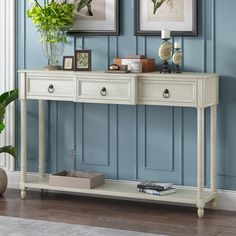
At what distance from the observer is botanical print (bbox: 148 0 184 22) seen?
509 centimetres

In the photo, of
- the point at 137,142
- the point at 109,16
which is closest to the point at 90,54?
the point at 109,16

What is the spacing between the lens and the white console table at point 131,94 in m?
4.81

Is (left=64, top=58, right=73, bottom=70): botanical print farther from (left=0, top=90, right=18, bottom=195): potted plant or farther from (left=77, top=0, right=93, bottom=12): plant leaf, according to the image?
(left=0, top=90, right=18, bottom=195): potted plant

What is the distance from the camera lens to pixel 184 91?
4809 millimetres

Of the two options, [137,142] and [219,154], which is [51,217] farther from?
[219,154]

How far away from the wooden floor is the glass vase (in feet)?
3.19

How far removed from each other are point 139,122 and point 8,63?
1.17 meters

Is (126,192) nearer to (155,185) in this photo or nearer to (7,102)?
(155,185)

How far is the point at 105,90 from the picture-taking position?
5.02 meters

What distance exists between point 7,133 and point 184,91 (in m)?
1.64

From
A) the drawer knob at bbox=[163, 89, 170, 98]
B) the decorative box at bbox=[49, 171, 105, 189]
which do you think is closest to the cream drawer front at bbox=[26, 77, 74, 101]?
the decorative box at bbox=[49, 171, 105, 189]

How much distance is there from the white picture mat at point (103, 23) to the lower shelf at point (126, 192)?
3.66 ft

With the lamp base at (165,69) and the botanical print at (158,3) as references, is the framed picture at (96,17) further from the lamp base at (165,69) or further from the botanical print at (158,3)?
the lamp base at (165,69)

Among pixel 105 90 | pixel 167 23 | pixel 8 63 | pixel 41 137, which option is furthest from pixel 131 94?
pixel 8 63
